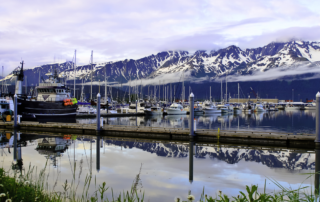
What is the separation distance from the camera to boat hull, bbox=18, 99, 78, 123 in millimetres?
44156

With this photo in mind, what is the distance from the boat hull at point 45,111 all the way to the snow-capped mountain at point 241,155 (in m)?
29.7

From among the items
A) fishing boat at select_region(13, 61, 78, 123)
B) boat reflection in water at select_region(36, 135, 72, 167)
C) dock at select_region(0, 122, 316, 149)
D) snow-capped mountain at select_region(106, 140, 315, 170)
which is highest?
fishing boat at select_region(13, 61, 78, 123)

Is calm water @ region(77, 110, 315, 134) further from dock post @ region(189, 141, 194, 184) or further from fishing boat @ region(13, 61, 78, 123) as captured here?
dock post @ region(189, 141, 194, 184)

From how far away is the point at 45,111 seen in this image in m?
47.8

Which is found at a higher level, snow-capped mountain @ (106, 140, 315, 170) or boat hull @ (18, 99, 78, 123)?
boat hull @ (18, 99, 78, 123)

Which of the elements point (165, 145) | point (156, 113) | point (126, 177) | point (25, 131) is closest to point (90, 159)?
point (126, 177)

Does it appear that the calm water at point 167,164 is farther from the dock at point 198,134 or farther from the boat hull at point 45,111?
the boat hull at point 45,111

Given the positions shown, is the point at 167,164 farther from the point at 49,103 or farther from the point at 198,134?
the point at 49,103

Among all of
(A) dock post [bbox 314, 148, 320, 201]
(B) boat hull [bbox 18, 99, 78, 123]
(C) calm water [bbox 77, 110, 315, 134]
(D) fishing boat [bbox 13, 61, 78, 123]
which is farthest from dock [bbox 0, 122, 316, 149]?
(D) fishing boat [bbox 13, 61, 78, 123]

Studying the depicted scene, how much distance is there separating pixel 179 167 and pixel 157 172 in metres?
1.58

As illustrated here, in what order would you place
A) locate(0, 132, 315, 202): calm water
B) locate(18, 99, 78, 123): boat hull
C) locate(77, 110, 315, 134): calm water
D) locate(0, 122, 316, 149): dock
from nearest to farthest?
locate(0, 132, 315, 202): calm water < locate(0, 122, 316, 149): dock < locate(77, 110, 315, 134): calm water < locate(18, 99, 78, 123): boat hull

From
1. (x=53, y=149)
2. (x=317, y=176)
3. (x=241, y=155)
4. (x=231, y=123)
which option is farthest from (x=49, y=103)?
(x=317, y=176)

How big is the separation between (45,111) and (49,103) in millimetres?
1532

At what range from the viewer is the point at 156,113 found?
70.8 meters
